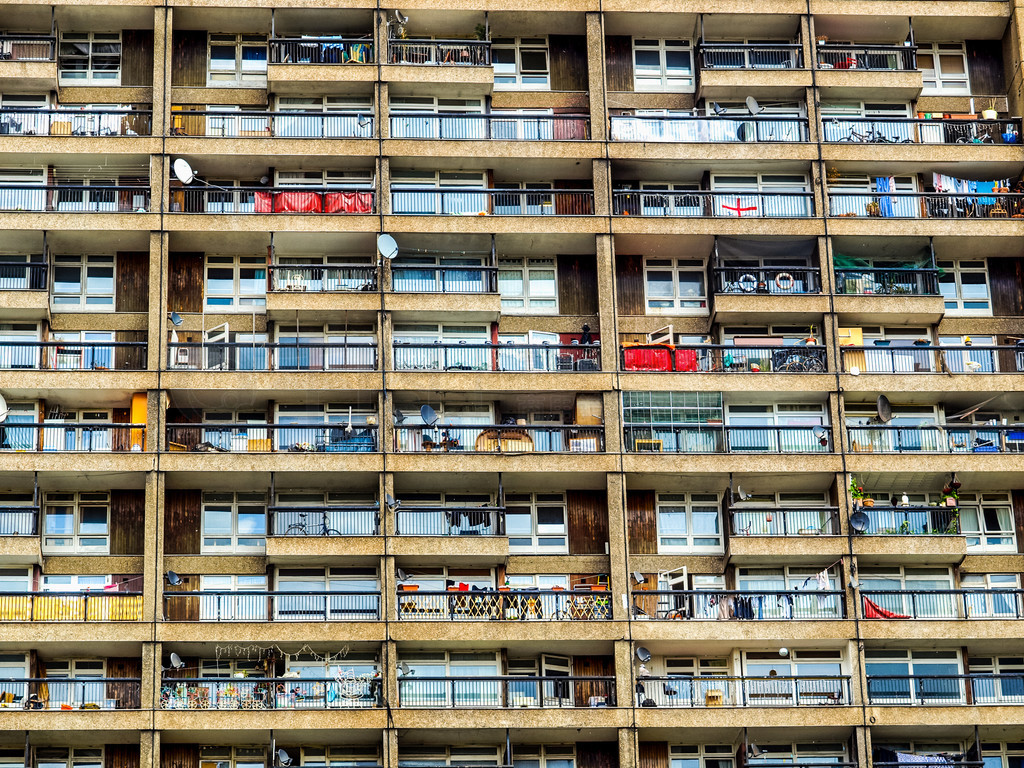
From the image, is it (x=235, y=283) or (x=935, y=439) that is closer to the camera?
(x=935, y=439)

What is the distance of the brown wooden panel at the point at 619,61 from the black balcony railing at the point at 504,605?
1794 centimetres

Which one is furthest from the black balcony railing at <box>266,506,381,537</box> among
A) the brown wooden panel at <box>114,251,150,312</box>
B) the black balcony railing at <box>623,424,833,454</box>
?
the brown wooden panel at <box>114,251,150,312</box>

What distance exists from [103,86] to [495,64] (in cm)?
1315

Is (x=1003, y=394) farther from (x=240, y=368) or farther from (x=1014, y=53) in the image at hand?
(x=240, y=368)

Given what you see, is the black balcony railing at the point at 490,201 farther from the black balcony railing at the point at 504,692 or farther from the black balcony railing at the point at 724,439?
the black balcony railing at the point at 504,692

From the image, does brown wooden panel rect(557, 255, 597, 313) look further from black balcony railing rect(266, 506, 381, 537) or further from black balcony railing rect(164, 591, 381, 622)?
black balcony railing rect(164, 591, 381, 622)

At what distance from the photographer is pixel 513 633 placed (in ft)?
187

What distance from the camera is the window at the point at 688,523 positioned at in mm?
59969

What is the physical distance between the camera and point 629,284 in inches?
2463

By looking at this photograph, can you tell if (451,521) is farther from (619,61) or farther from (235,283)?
(619,61)

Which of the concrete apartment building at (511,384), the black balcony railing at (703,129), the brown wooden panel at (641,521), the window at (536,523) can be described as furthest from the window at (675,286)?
the window at (536,523)

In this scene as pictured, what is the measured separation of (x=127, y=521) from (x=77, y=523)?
5.07 feet

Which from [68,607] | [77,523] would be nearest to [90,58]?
[77,523]

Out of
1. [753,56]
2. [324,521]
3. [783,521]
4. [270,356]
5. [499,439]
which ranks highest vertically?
[753,56]
